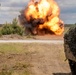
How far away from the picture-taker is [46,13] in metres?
58.7

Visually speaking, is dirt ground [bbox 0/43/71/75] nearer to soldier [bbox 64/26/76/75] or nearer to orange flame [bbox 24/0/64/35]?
soldier [bbox 64/26/76/75]

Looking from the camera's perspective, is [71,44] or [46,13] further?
[46,13]

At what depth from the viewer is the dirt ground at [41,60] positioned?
21219 mm

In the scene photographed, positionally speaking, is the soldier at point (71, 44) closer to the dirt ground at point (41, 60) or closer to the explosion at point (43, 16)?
the dirt ground at point (41, 60)

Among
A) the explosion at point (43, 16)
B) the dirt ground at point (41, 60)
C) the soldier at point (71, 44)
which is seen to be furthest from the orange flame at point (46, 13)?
the soldier at point (71, 44)

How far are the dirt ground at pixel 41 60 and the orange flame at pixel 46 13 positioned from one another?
27763 mm

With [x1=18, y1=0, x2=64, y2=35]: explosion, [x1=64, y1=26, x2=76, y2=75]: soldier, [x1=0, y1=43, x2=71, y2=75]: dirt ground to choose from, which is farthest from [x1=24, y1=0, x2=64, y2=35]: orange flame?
[x1=64, y1=26, x2=76, y2=75]: soldier

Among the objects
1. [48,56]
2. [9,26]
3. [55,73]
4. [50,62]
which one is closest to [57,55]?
[48,56]

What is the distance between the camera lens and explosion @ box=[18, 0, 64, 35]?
5806 centimetres

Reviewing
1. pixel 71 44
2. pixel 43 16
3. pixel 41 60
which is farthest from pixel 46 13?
pixel 71 44

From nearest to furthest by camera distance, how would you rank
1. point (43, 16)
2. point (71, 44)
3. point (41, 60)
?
point (71, 44) → point (41, 60) → point (43, 16)

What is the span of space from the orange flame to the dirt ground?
91.1 ft

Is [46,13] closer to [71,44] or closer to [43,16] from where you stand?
[43,16]

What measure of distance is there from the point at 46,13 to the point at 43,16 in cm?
74
